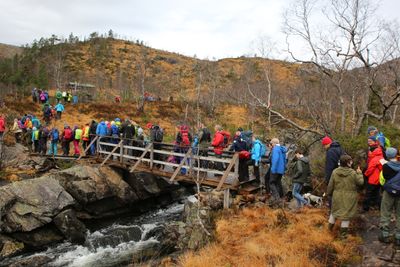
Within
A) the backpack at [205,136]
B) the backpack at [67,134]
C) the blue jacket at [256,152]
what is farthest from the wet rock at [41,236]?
the blue jacket at [256,152]

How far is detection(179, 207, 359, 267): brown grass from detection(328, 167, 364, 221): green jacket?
605 millimetres

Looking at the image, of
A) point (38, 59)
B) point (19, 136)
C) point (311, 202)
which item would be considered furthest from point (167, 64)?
point (311, 202)

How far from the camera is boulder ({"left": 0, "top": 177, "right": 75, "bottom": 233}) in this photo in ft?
37.0

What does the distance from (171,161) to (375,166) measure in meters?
8.12

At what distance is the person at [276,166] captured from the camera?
9500 mm

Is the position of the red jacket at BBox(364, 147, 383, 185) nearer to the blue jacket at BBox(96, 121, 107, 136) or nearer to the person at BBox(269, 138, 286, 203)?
the person at BBox(269, 138, 286, 203)

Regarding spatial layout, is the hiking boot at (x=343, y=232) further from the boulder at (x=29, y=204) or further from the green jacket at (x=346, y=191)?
the boulder at (x=29, y=204)

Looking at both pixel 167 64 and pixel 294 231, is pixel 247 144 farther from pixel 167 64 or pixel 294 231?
pixel 167 64

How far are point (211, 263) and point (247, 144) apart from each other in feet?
15.7

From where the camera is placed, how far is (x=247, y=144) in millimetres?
11156

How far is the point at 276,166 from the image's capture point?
31.3 ft

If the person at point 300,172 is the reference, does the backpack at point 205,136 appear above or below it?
above

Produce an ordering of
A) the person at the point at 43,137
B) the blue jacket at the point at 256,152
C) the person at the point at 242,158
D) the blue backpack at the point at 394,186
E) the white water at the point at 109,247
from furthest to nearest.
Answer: the person at the point at 43,137
the person at the point at 242,158
the white water at the point at 109,247
the blue jacket at the point at 256,152
the blue backpack at the point at 394,186

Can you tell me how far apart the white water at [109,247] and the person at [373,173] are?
6.86m
